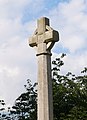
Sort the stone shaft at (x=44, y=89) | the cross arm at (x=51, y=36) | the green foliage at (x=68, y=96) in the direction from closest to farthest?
the stone shaft at (x=44, y=89) → the cross arm at (x=51, y=36) → the green foliage at (x=68, y=96)

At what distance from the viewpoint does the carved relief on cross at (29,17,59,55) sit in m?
8.17

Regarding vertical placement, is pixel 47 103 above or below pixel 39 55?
below

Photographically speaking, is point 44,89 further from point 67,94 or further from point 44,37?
point 67,94

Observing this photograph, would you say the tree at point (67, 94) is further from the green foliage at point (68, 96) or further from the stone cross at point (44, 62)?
the stone cross at point (44, 62)

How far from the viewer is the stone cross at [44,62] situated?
7.84m

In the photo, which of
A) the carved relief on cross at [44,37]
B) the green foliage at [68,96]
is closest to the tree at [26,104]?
the green foliage at [68,96]

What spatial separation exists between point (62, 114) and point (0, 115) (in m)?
13.9

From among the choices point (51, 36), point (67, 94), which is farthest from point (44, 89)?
point (67, 94)

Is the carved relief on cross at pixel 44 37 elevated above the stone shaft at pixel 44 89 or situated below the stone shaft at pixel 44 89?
above

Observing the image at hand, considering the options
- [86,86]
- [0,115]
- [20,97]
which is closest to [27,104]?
[20,97]

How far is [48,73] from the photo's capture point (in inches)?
318

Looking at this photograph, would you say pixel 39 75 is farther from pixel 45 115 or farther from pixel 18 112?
pixel 18 112

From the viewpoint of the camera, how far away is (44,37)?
8.31 metres

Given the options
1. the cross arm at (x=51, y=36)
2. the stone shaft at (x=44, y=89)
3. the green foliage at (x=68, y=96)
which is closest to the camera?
the stone shaft at (x=44, y=89)
